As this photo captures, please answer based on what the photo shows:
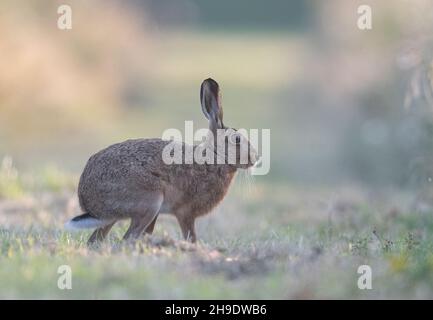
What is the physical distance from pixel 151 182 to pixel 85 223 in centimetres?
57

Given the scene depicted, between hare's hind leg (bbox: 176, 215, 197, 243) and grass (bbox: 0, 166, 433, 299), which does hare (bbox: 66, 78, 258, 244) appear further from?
grass (bbox: 0, 166, 433, 299)

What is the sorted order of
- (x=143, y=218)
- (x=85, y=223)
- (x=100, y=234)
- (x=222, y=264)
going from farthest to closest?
(x=100, y=234) < (x=85, y=223) < (x=143, y=218) < (x=222, y=264)

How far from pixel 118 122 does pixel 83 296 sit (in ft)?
50.4

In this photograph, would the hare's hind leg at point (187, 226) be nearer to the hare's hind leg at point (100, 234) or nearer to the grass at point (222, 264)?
the grass at point (222, 264)

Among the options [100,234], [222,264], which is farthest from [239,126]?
[222,264]

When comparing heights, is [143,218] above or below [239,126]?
below

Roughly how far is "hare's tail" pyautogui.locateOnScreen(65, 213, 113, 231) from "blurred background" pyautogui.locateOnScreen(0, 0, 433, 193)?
10.7 feet

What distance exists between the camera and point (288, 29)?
4056cm

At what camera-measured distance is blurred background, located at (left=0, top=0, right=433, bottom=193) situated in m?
13.3

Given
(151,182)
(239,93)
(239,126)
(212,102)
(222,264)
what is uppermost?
(239,93)

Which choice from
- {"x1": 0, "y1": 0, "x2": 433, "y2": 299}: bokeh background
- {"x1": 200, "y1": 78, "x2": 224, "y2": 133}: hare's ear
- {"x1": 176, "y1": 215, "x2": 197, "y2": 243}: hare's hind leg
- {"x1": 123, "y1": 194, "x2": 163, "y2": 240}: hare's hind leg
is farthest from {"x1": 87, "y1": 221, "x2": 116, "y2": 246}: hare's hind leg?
{"x1": 200, "y1": 78, "x2": 224, "y2": 133}: hare's ear

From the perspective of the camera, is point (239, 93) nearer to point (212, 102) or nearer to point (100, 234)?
point (212, 102)

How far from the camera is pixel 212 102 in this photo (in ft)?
23.9

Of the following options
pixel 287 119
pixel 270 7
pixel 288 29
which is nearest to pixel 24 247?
pixel 287 119
